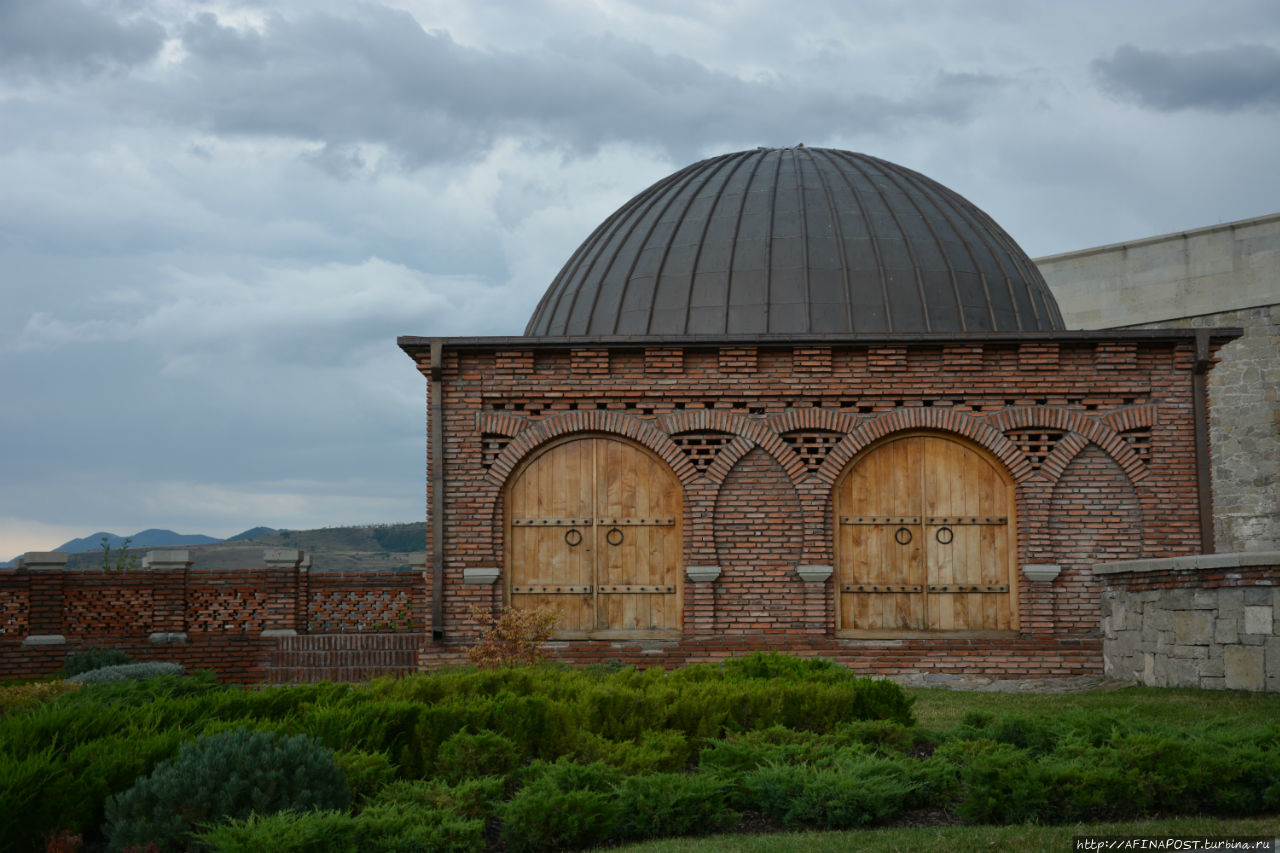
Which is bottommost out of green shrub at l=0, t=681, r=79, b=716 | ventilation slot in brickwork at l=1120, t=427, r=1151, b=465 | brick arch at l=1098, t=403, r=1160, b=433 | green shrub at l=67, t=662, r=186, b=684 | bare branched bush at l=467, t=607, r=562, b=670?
green shrub at l=67, t=662, r=186, b=684

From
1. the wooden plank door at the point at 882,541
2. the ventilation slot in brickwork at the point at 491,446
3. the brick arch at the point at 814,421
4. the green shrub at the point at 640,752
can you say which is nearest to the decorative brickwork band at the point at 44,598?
the ventilation slot in brickwork at the point at 491,446

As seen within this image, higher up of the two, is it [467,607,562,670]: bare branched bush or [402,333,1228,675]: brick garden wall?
[402,333,1228,675]: brick garden wall

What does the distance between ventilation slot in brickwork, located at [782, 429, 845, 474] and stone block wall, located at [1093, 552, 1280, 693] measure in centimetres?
378

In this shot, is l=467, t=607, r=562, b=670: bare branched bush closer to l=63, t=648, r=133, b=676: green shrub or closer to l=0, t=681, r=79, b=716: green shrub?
l=0, t=681, r=79, b=716: green shrub

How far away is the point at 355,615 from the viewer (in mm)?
18391

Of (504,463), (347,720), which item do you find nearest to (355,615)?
(504,463)

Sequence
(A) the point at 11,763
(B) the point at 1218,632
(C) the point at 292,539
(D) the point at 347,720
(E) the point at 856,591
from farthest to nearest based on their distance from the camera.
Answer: (C) the point at 292,539
(E) the point at 856,591
(B) the point at 1218,632
(D) the point at 347,720
(A) the point at 11,763

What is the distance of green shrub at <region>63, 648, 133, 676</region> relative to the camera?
16.9 metres

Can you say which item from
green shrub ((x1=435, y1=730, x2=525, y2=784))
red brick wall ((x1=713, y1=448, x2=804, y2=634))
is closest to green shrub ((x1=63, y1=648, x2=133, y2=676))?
red brick wall ((x1=713, y1=448, x2=804, y2=634))

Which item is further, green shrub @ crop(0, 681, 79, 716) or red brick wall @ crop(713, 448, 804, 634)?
red brick wall @ crop(713, 448, 804, 634)

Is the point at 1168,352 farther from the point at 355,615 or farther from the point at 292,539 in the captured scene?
the point at 292,539

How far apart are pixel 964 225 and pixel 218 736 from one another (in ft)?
49.4

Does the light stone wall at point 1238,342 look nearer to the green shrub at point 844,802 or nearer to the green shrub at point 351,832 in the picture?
the green shrub at point 844,802

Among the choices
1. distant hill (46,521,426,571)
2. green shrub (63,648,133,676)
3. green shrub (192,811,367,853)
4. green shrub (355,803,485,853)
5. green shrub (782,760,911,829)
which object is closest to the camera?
green shrub (192,811,367,853)
